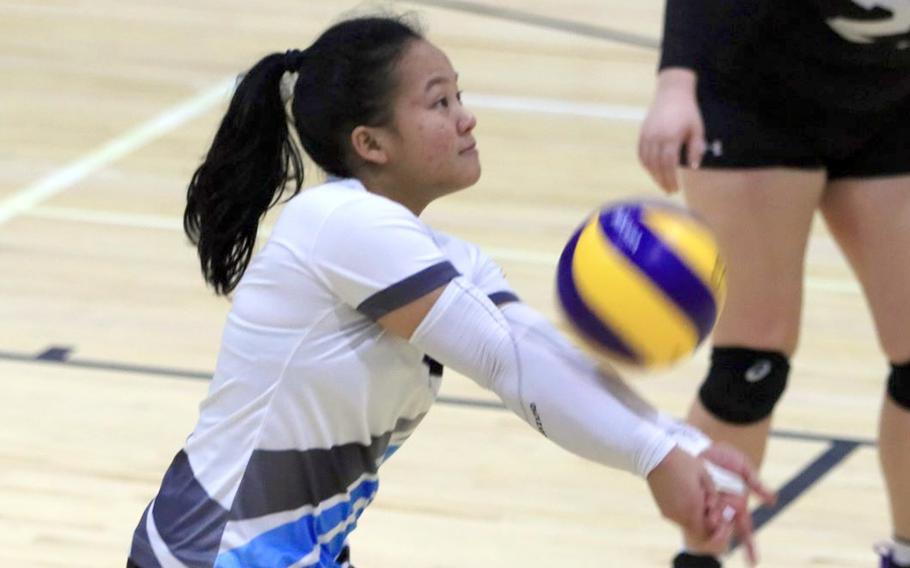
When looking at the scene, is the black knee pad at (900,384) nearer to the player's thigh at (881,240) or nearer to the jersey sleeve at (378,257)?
the player's thigh at (881,240)

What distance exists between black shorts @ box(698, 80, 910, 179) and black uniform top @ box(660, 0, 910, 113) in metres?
0.02

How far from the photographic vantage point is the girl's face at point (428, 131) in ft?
7.41

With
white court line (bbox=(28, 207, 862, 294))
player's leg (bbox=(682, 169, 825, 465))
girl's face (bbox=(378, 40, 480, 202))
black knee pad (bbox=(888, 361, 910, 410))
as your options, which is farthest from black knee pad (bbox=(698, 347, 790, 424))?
white court line (bbox=(28, 207, 862, 294))

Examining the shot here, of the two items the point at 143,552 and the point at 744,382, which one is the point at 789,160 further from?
the point at 143,552

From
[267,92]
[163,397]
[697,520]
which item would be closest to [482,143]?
[163,397]

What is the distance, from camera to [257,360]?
2.27 meters

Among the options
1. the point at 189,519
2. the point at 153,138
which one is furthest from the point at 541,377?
the point at 153,138

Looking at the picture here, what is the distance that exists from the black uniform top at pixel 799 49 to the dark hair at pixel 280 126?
69cm

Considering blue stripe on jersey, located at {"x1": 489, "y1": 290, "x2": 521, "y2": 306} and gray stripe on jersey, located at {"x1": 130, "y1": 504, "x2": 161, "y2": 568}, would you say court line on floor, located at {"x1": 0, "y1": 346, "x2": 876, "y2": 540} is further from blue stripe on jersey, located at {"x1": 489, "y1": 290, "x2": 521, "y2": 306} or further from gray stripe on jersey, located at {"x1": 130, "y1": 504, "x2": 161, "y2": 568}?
gray stripe on jersey, located at {"x1": 130, "y1": 504, "x2": 161, "y2": 568}

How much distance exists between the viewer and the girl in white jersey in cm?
211

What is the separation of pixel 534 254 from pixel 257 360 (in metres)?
3.28

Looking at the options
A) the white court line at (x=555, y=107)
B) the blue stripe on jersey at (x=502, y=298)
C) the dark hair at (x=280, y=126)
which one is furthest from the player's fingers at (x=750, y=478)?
the white court line at (x=555, y=107)

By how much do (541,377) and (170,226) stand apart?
377cm

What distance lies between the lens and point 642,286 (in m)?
2.12
